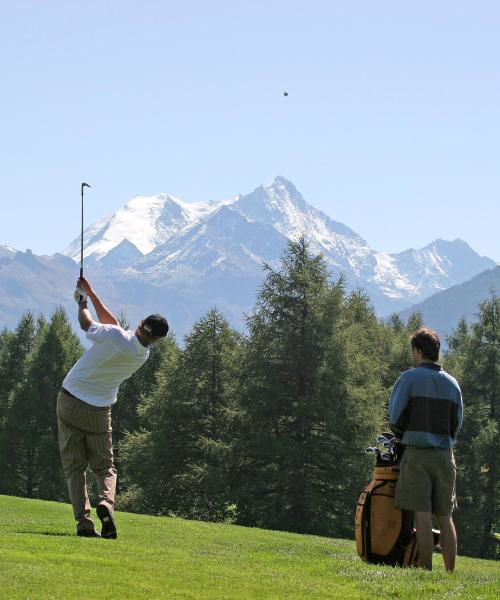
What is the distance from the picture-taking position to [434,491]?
397 inches

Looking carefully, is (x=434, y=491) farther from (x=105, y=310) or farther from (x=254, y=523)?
(x=254, y=523)

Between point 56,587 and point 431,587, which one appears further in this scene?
point 431,587

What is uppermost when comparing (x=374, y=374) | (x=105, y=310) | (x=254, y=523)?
(x=374, y=374)

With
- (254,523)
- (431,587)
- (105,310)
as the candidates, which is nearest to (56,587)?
(431,587)

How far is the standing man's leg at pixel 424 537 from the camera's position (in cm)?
997

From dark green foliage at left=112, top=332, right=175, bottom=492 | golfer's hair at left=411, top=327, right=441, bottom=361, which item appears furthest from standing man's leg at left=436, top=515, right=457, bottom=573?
dark green foliage at left=112, top=332, right=175, bottom=492

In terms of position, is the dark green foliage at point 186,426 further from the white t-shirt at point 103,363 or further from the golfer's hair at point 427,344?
the golfer's hair at point 427,344

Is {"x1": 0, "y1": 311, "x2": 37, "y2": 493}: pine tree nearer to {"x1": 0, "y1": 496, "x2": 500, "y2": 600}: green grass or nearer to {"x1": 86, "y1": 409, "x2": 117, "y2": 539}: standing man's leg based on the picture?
{"x1": 0, "y1": 496, "x2": 500, "y2": 600}: green grass

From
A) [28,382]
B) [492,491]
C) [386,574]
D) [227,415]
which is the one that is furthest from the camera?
[28,382]

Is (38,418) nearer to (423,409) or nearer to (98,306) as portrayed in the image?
(98,306)

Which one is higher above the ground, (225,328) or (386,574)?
(225,328)

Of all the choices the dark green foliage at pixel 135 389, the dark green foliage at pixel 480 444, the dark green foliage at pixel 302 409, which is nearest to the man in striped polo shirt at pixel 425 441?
the dark green foliage at pixel 302 409

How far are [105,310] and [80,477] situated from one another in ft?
6.65

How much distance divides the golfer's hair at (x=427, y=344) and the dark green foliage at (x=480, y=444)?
36.1 meters
